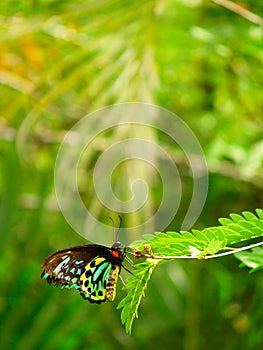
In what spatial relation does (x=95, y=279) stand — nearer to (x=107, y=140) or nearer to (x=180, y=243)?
(x=180, y=243)

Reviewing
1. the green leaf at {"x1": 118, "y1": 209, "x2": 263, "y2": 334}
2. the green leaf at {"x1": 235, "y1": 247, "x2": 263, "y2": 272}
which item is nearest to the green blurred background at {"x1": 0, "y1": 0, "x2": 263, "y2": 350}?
the green leaf at {"x1": 235, "y1": 247, "x2": 263, "y2": 272}

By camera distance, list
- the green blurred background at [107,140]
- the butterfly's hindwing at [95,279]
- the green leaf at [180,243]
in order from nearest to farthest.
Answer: the green leaf at [180,243] → the butterfly's hindwing at [95,279] → the green blurred background at [107,140]

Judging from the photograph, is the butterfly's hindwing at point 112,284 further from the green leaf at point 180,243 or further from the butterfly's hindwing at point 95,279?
the green leaf at point 180,243

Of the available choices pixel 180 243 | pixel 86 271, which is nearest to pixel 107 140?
pixel 86 271

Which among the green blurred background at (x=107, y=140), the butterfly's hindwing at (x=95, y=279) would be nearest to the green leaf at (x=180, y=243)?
the butterfly's hindwing at (x=95, y=279)

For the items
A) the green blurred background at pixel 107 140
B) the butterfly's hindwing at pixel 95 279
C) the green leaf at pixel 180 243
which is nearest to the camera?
the green leaf at pixel 180 243

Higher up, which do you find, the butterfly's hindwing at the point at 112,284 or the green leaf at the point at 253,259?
the green leaf at the point at 253,259

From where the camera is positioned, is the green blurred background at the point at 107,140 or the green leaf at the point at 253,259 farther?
the green blurred background at the point at 107,140

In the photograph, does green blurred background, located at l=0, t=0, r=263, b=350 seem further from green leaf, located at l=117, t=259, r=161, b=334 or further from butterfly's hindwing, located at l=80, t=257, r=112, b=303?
green leaf, located at l=117, t=259, r=161, b=334
